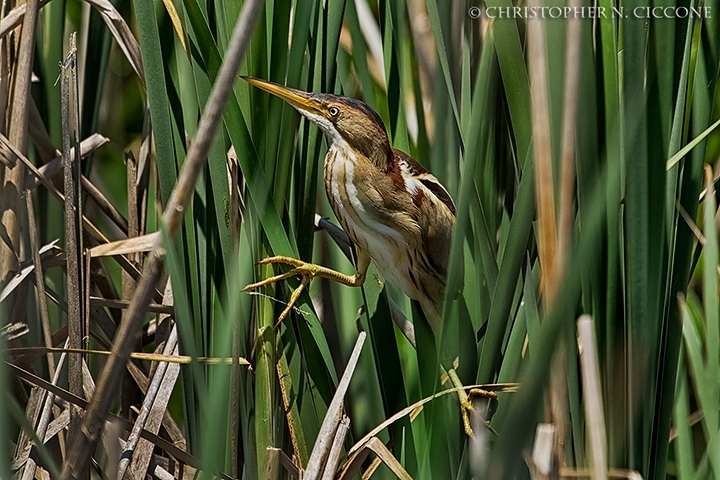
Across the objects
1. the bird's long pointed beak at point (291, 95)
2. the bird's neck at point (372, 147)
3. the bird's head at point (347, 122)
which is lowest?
the bird's neck at point (372, 147)

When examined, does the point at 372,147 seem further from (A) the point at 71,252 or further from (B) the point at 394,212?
(A) the point at 71,252

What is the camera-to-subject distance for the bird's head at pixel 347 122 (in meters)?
1.01

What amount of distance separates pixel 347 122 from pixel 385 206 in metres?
0.17

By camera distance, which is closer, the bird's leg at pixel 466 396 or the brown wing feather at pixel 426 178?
the bird's leg at pixel 466 396

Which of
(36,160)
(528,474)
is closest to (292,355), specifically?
(528,474)

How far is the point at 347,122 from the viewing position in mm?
1172

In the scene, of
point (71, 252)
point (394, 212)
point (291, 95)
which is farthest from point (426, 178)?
point (71, 252)

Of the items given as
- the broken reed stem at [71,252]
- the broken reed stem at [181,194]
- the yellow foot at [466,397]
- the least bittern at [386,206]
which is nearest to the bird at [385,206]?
the least bittern at [386,206]

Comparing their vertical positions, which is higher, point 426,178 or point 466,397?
point 426,178

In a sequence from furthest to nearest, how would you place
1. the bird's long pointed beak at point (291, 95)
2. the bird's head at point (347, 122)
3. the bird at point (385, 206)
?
the bird at point (385, 206), the bird's head at point (347, 122), the bird's long pointed beak at point (291, 95)

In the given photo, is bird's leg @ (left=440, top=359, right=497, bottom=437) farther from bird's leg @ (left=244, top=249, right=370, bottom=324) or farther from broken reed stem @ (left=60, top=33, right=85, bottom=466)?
broken reed stem @ (left=60, top=33, right=85, bottom=466)

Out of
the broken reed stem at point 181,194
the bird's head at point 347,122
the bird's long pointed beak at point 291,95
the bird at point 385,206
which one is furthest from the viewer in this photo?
the bird at point 385,206

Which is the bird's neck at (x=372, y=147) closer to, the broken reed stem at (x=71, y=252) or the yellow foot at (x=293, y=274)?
the yellow foot at (x=293, y=274)

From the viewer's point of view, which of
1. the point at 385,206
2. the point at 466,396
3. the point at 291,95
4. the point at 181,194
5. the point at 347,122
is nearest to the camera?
the point at 181,194
